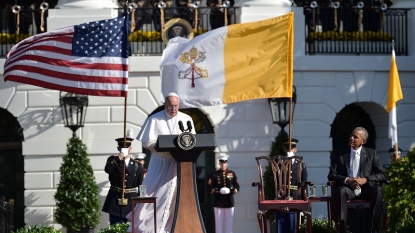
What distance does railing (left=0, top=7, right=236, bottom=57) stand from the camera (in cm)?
2678

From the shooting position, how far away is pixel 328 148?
88.0 feet

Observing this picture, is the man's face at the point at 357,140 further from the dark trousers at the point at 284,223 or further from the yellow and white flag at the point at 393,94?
the yellow and white flag at the point at 393,94

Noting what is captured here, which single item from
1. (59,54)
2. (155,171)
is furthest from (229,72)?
(155,171)

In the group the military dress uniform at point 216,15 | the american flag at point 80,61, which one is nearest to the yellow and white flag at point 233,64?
the american flag at point 80,61

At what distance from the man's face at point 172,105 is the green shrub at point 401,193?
138 inches

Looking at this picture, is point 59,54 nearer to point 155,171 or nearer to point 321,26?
point 155,171

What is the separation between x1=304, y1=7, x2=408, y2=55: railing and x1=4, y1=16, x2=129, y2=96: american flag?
7.05 m

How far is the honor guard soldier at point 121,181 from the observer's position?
22.8 meters

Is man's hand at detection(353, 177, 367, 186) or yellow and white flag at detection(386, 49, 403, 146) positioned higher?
yellow and white flag at detection(386, 49, 403, 146)

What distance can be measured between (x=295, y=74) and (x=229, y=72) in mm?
5770

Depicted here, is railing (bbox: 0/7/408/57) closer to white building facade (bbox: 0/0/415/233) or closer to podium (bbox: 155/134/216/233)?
white building facade (bbox: 0/0/415/233)

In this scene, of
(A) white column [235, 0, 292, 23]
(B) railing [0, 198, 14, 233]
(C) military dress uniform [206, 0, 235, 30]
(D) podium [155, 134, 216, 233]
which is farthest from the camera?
(C) military dress uniform [206, 0, 235, 30]

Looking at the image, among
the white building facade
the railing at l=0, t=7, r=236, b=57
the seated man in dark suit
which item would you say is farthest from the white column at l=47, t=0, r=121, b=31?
the seated man in dark suit

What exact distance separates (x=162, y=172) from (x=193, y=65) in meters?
4.70
